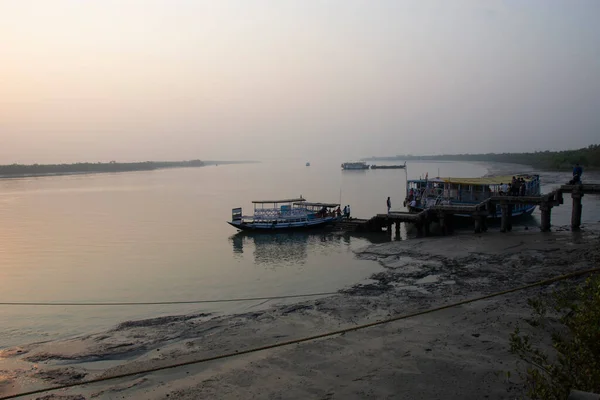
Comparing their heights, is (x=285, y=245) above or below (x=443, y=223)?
below

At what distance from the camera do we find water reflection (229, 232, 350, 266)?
28.8 metres

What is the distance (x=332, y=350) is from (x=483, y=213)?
23073 mm

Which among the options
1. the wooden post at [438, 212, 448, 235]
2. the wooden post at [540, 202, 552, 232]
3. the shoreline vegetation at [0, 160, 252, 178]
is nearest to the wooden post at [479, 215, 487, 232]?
the wooden post at [438, 212, 448, 235]

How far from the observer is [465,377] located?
980 cm

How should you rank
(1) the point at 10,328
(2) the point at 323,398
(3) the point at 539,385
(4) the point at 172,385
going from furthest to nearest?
(1) the point at 10,328
(4) the point at 172,385
(2) the point at 323,398
(3) the point at 539,385

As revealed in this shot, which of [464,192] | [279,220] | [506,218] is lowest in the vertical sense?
[279,220]

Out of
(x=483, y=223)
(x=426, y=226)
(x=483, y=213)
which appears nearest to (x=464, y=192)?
(x=483, y=223)

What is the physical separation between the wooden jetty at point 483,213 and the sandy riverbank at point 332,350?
859cm

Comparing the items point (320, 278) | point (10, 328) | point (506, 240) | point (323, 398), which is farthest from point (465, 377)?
point (506, 240)

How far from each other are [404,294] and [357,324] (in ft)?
13.1

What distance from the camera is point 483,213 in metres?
31.5

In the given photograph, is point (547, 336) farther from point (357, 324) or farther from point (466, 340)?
point (357, 324)

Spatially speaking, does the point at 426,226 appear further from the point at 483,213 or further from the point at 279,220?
the point at 279,220

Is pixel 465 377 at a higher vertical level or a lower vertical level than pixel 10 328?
higher
